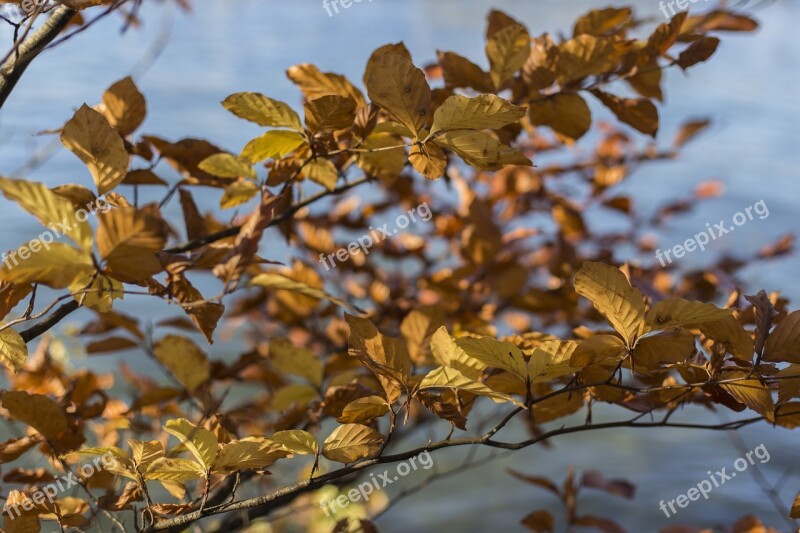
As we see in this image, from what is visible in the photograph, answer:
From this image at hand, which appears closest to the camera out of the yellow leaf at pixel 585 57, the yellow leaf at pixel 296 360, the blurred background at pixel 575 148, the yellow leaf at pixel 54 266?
the yellow leaf at pixel 54 266

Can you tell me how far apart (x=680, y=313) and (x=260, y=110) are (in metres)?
0.36

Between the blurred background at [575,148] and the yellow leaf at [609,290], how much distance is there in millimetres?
452

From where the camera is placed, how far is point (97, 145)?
0.57m

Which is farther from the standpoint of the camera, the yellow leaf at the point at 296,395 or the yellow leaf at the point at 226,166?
the yellow leaf at the point at 296,395

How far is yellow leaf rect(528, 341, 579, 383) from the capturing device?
571 mm

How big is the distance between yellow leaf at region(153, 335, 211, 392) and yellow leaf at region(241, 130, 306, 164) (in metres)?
0.31

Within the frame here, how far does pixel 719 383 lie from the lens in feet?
1.96

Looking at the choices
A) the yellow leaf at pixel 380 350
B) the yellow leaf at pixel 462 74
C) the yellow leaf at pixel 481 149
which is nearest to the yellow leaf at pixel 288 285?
the yellow leaf at pixel 380 350

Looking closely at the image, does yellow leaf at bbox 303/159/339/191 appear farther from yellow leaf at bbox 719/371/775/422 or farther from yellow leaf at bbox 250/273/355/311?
yellow leaf at bbox 719/371/775/422

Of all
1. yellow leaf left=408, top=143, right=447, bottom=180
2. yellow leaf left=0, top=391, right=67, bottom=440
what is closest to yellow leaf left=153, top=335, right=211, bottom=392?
yellow leaf left=0, top=391, right=67, bottom=440

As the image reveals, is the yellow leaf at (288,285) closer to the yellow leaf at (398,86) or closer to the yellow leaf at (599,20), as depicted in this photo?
the yellow leaf at (398,86)

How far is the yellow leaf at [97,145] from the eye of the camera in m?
0.56

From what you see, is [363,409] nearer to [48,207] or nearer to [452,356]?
[452,356]

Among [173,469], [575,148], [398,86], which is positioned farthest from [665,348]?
[575,148]
